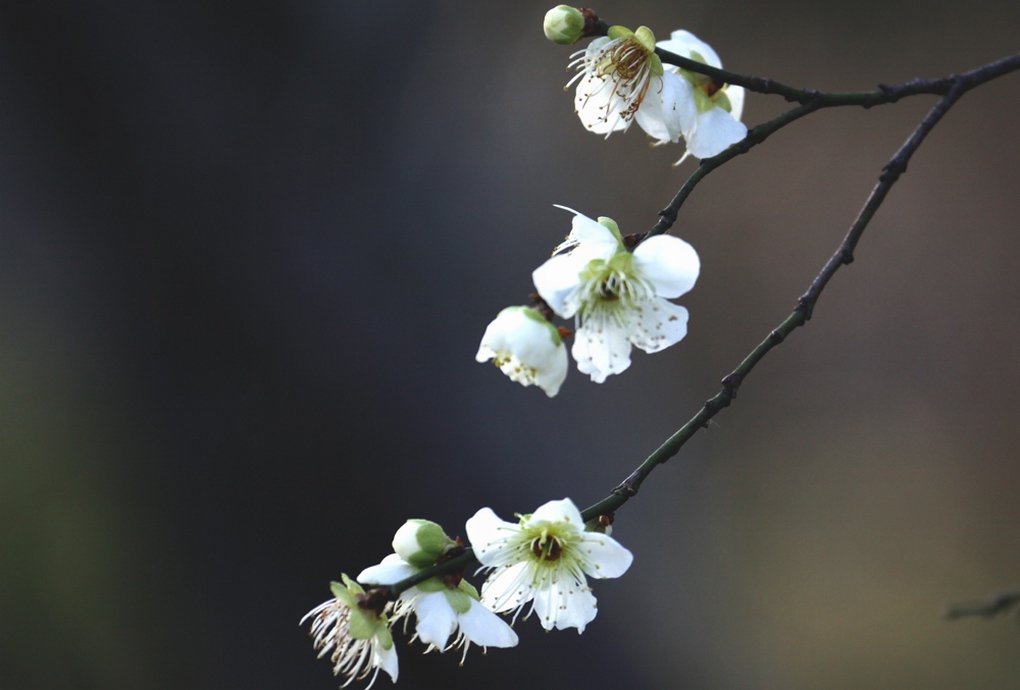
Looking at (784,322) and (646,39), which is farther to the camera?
(646,39)

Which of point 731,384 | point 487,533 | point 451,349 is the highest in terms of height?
point 451,349

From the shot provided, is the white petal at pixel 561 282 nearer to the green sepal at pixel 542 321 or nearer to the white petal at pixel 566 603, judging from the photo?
the green sepal at pixel 542 321

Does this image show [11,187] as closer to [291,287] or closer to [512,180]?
[291,287]

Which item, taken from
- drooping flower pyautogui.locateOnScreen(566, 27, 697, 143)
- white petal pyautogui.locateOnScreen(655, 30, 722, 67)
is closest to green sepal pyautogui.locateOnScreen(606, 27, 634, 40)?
drooping flower pyautogui.locateOnScreen(566, 27, 697, 143)

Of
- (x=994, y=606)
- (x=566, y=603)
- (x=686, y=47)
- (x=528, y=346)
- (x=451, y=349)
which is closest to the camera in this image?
(x=994, y=606)

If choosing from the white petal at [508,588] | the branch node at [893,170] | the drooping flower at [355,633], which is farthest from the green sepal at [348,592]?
the branch node at [893,170]

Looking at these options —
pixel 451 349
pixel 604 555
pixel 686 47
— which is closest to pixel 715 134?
pixel 686 47

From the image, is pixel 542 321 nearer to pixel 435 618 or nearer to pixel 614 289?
pixel 614 289
